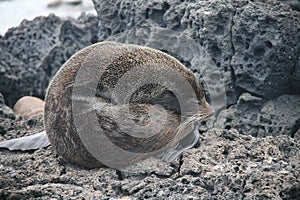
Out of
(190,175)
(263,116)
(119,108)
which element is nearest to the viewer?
(190,175)

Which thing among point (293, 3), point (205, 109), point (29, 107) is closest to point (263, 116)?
point (205, 109)

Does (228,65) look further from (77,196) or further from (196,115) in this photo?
(77,196)

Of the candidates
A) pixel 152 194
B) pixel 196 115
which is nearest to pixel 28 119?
pixel 196 115

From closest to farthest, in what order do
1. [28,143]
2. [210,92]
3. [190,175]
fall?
1. [190,175]
2. [28,143]
3. [210,92]

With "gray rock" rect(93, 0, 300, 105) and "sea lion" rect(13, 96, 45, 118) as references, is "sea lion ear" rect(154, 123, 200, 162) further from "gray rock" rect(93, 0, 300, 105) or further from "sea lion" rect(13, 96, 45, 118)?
"sea lion" rect(13, 96, 45, 118)

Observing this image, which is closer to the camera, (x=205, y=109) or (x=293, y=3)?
(x=205, y=109)

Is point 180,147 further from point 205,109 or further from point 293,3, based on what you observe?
point 293,3
